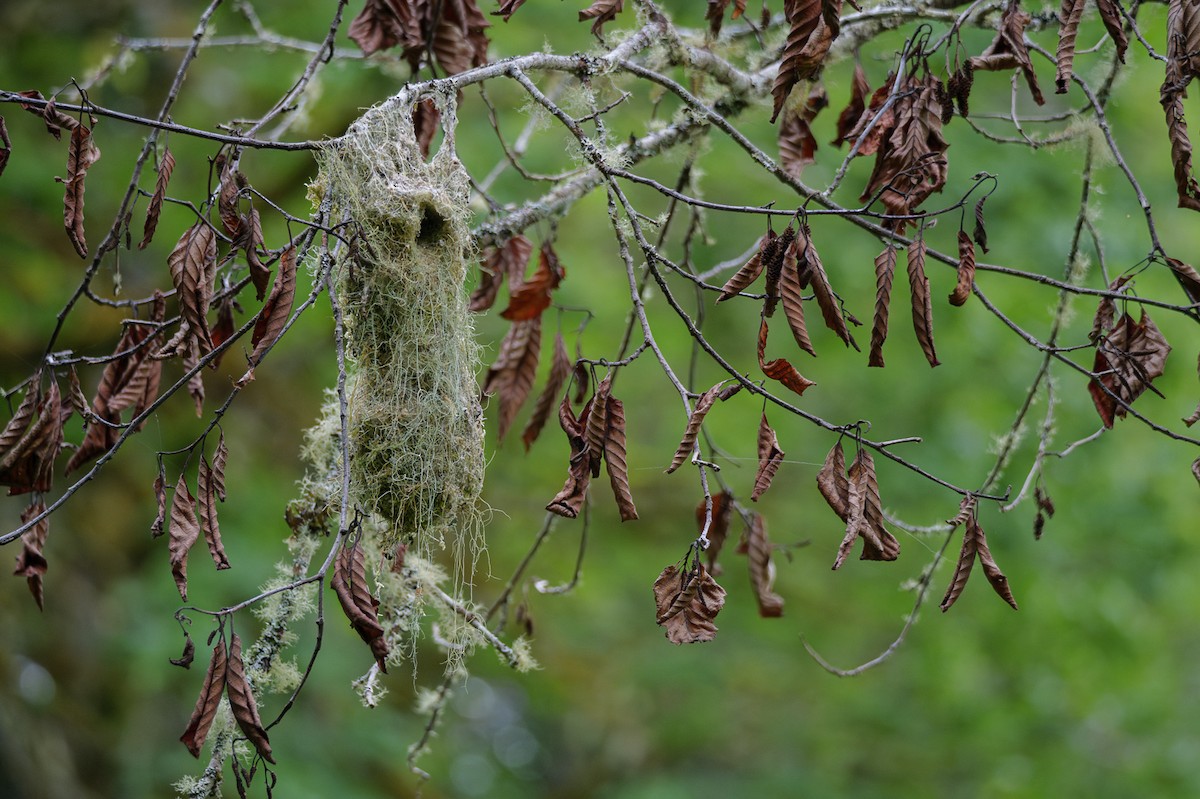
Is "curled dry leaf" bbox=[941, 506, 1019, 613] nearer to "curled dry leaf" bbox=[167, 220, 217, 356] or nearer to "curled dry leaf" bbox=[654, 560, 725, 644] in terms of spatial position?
"curled dry leaf" bbox=[654, 560, 725, 644]

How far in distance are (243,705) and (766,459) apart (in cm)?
93

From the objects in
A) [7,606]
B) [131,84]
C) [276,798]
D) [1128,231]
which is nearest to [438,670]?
[276,798]

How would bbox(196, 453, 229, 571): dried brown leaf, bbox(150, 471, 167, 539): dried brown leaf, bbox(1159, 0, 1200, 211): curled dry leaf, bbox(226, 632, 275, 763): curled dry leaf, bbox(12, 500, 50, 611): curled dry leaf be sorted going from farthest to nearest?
bbox(12, 500, 50, 611): curled dry leaf
bbox(1159, 0, 1200, 211): curled dry leaf
bbox(196, 453, 229, 571): dried brown leaf
bbox(150, 471, 167, 539): dried brown leaf
bbox(226, 632, 275, 763): curled dry leaf

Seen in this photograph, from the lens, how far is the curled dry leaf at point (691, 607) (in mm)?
1697

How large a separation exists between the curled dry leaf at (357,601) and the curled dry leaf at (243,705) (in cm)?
17

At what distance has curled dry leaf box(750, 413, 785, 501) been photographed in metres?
1.75

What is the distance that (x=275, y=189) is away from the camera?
5648 millimetres

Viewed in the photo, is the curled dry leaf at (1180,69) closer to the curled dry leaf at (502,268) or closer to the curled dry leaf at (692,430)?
the curled dry leaf at (692,430)

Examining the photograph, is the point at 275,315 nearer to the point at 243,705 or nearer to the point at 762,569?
the point at 243,705

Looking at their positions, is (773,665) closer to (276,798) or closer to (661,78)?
(276,798)

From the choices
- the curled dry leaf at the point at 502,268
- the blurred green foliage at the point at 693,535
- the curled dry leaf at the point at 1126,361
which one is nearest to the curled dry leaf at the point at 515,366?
the curled dry leaf at the point at 502,268

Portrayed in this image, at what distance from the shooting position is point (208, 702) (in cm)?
166

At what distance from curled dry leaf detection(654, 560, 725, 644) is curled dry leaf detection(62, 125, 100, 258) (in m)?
1.17

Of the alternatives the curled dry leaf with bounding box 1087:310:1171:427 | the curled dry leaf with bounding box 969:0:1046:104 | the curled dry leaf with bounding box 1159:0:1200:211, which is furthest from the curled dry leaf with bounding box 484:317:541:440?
the curled dry leaf with bounding box 1159:0:1200:211
